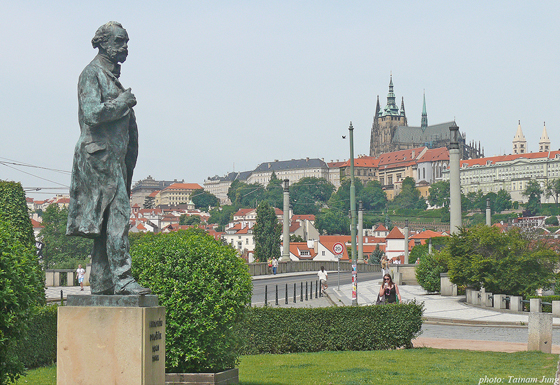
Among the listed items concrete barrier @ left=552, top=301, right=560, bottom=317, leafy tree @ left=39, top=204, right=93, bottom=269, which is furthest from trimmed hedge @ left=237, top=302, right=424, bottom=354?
leafy tree @ left=39, top=204, right=93, bottom=269

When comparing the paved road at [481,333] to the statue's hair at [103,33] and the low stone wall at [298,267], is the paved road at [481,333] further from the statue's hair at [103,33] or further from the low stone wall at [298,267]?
the low stone wall at [298,267]

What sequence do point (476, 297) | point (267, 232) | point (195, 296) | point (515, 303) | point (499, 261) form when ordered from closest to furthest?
1. point (195, 296)
2. point (515, 303)
3. point (499, 261)
4. point (476, 297)
5. point (267, 232)

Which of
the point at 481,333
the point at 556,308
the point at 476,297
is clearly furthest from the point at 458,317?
the point at 476,297

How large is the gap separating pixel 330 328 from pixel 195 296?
18.7 ft

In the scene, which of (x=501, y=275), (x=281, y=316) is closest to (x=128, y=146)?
(x=281, y=316)

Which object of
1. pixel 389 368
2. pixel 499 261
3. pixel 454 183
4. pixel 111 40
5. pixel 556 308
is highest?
pixel 454 183

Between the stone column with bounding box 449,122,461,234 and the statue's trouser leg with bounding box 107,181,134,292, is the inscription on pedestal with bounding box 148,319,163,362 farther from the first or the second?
the stone column with bounding box 449,122,461,234

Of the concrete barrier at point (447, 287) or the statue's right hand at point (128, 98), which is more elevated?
the statue's right hand at point (128, 98)

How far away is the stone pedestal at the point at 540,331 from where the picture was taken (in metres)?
13.8

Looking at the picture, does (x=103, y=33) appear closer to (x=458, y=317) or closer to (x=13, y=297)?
(x=13, y=297)

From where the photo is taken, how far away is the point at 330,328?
1441 cm

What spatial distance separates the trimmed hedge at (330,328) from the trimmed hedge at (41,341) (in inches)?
138

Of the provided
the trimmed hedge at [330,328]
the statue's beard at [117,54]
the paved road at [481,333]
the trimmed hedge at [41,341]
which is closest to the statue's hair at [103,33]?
the statue's beard at [117,54]

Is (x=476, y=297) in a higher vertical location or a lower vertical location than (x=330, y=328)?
lower
